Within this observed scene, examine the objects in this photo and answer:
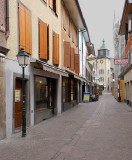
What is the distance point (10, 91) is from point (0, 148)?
2.64m

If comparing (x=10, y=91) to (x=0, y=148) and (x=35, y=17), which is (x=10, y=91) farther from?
(x=35, y=17)

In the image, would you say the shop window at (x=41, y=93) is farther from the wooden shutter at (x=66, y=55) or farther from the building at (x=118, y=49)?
the building at (x=118, y=49)

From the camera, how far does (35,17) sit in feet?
39.0

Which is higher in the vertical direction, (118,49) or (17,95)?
(118,49)

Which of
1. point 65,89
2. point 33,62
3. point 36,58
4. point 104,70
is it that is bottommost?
point 65,89

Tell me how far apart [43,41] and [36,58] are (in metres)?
1.33

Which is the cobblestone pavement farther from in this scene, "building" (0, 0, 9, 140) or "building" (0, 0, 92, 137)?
"building" (0, 0, 92, 137)

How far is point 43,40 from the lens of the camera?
12.8 meters

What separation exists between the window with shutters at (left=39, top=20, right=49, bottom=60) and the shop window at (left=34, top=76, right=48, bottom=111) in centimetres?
128

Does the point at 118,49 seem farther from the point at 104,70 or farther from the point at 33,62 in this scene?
→ the point at 104,70

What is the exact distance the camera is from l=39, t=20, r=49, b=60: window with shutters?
12.4 m

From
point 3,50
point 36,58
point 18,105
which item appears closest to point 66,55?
point 36,58

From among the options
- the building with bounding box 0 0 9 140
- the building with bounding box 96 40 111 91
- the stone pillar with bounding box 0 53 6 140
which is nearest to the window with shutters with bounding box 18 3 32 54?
the building with bounding box 0 0 9 140

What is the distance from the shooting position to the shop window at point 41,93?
41.0 feet
